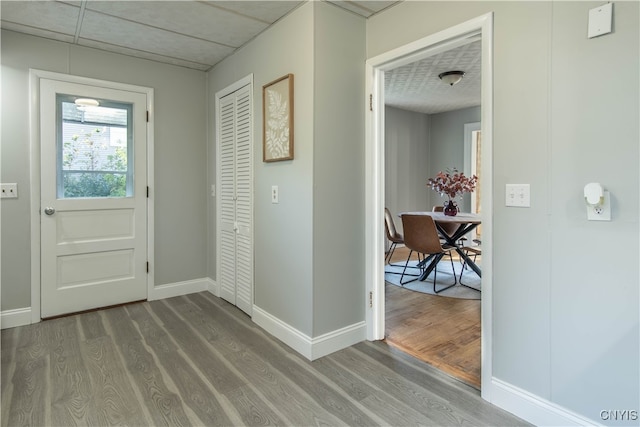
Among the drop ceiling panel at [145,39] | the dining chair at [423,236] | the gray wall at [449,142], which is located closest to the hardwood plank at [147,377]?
the drop ceiling panel at [145,39]

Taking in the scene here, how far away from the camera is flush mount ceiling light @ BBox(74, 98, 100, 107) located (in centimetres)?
306

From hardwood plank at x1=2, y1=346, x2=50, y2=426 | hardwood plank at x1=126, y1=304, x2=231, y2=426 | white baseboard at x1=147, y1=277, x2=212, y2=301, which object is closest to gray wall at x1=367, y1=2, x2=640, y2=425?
hardwood plank at x1=126, y1=304, x2=231, y2=426

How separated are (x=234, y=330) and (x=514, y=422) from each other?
6.27 feet

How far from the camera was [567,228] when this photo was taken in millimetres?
1532

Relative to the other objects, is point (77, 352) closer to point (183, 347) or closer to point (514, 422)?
point (183, 347)

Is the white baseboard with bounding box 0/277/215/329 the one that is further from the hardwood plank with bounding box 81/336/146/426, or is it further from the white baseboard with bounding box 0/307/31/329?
the hardwood plank with bounding box 81/336/146/426

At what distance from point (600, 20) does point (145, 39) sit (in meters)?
2.97

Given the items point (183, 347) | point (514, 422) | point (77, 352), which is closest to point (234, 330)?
point (183, 347)

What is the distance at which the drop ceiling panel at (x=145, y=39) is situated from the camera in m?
2.60

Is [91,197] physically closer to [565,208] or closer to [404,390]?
[404,390]

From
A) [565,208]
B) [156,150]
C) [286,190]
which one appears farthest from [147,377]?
[565,208]

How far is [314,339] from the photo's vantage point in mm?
2312

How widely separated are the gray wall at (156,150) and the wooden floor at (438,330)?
2.10m

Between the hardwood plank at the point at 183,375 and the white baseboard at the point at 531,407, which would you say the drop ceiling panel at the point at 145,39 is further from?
the white baseboard at the point at 531,407
